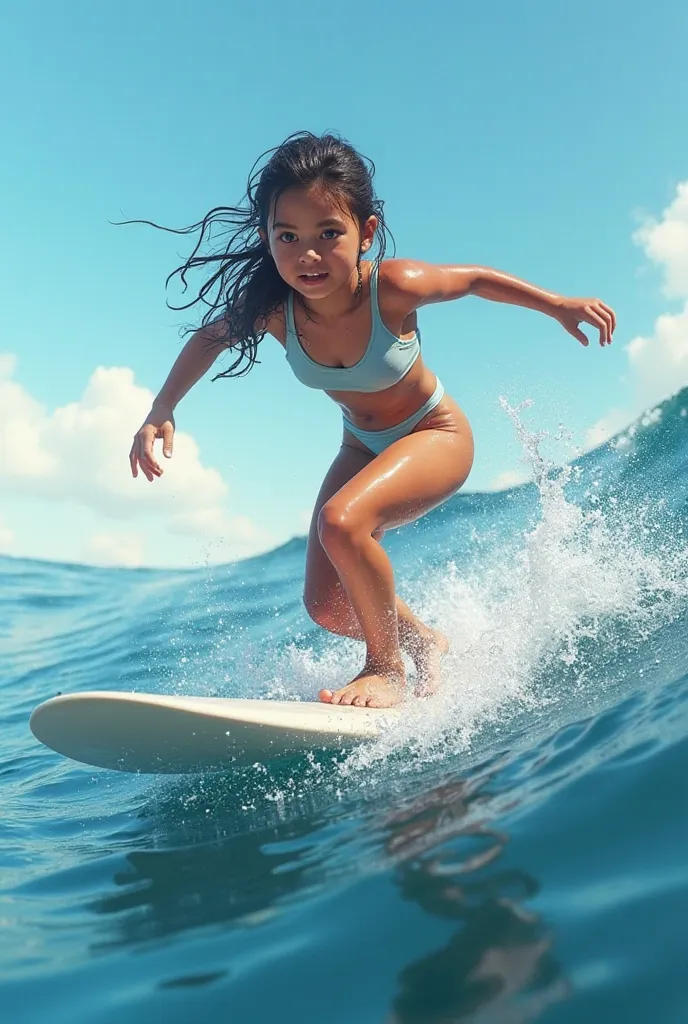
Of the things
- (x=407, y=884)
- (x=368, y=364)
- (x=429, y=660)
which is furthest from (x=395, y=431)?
(x=407, y=884)

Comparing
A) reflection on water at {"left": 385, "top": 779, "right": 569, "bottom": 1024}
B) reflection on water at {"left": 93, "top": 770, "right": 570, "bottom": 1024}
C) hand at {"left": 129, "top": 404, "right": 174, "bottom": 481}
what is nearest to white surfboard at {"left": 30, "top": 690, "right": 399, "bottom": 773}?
reflection on water at {"left": 93, "top": 770, "right": 570, "bottom": 1024}

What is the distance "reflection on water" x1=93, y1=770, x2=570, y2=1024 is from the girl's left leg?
2.48 feet

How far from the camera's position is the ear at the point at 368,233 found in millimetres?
3629

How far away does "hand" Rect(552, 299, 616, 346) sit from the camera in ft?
11.9

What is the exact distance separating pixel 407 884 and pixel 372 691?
1.47 metres

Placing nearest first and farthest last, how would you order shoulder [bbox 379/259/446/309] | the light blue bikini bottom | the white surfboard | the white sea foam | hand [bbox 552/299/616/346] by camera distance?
the white surfboard → the white sea foam → shoulder [bbox 379/259/446/309] → hand [bbox 552/299/616/346] → the light blue bikini bottom

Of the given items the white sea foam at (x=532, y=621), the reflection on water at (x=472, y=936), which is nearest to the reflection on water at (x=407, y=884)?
the reflection on water at (x=472, y=936)

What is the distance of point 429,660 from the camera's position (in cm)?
407

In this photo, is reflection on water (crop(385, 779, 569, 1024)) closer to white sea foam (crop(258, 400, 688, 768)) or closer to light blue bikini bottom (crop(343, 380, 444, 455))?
white sea foam (crop(258, 400, 688, 768))

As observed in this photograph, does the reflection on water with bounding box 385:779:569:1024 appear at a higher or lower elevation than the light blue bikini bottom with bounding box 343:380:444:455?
lower

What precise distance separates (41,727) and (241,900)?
1084 millimetres

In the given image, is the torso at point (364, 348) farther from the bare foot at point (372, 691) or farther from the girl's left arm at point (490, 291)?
the bare foot at point (372, 691)

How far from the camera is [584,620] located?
423 cm

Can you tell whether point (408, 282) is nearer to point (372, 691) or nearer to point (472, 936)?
Result: point (372, 691)
